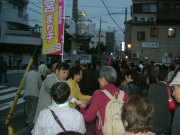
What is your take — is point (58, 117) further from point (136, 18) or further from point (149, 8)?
point (149, 8)

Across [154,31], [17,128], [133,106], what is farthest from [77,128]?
[154,31]

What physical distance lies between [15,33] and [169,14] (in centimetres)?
2394

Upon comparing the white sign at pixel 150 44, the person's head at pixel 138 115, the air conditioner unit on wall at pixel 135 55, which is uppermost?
the white sign at pixel 150 44

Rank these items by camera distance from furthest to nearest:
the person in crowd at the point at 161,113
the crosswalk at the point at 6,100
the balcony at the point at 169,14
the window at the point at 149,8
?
the window at the point at 149,8, the balcony at the point at 169,14, the crosswalk at the point at 6,100, the person in crowd at the point at 161,113

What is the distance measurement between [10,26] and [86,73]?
28.9 meters

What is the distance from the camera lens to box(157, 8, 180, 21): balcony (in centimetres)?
2702

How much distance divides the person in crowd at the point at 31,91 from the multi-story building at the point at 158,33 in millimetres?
22506

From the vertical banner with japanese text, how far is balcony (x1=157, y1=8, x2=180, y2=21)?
24804 millimetres

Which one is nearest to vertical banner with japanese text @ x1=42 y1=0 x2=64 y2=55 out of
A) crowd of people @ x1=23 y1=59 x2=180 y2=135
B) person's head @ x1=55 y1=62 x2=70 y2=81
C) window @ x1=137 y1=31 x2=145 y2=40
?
crowd of people @ x1=23 y1=59 x2=180 y2=135

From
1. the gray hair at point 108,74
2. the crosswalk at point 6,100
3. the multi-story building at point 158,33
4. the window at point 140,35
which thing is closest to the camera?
the gray hair at point 108,74

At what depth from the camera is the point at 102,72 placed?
2.96 m

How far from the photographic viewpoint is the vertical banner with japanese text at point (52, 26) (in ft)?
19.3

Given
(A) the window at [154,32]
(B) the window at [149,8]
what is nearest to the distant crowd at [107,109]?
(A) the window at [154,32]

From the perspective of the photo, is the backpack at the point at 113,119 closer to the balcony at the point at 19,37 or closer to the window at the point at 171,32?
the window at the point at 171,32
